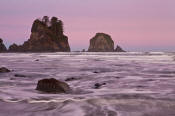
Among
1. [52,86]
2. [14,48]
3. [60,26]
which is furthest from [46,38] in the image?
[52,86]

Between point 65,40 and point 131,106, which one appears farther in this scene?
point 65,40

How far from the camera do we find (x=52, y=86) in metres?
7.84

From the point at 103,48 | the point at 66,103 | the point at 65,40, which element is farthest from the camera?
the point at 103,48

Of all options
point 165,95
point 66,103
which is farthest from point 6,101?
point 165,95

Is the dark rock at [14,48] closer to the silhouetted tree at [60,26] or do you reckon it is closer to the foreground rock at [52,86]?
the silhouetted tree at [60,26]

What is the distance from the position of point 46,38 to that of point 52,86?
430 feet

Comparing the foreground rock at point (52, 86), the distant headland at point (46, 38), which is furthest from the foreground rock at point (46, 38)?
the foreground rock at point (52, 86)

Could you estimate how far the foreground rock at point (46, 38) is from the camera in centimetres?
13432

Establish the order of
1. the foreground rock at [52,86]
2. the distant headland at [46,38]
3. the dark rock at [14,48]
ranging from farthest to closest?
the distant headland at [46,38]
the dark rock at [14,48]
the foreground rock at [52,86]

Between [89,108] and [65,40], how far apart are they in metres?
142

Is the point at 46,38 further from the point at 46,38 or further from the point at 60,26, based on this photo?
the point at 60,26

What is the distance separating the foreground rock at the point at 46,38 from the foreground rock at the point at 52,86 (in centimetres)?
12404

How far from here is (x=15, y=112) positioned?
17.2ft

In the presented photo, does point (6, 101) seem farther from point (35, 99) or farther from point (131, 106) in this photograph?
point (131, 106)
